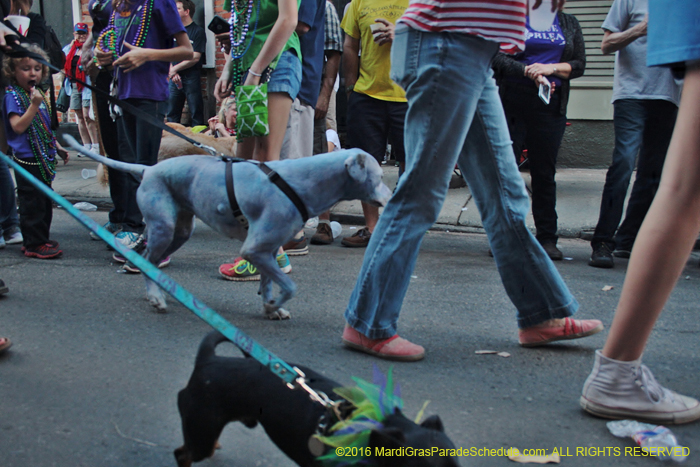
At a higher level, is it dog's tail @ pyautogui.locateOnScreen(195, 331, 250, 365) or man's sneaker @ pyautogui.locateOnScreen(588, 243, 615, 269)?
dog's tail @ pyautogui.locateOnScreen(195, 331, 250, 365)

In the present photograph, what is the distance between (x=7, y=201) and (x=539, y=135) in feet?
14.2

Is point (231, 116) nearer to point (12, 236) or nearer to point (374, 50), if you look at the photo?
point (374, 50)

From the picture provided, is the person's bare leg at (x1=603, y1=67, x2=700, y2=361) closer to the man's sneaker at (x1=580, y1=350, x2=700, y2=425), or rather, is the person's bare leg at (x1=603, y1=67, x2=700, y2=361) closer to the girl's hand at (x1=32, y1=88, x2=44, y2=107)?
the man's sneaker at (x1=580, y1=350, x2=700, y2=425)

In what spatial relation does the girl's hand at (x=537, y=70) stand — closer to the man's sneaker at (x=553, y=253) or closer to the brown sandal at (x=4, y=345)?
the man's sneaker at (x=553, y=253)

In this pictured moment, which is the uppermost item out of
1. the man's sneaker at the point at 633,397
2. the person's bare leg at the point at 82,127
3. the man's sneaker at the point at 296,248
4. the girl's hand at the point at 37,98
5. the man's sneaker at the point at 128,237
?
the girl's hand at the point at 37,98

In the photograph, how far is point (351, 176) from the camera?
106 inches

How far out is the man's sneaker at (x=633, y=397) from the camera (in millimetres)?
A: 2059

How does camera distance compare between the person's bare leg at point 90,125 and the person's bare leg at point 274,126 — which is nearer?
the person's bare leg at point 274,126

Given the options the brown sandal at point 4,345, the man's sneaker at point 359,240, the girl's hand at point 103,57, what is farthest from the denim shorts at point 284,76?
the brown sandal at point 4,345

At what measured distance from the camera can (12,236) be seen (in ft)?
16.9

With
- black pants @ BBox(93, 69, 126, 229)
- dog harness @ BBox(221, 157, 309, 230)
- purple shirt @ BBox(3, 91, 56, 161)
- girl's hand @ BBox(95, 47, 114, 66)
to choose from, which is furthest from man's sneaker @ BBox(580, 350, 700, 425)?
purple shirt @ BBox(3, 91, 56, 161)

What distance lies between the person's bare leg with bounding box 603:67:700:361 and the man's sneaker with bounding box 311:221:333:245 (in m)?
3.59

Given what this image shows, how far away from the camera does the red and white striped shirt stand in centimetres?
235

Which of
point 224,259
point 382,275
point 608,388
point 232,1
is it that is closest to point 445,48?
point 382,275
